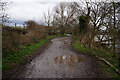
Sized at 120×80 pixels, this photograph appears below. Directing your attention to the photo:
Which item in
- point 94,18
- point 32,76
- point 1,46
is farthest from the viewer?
point 94,18

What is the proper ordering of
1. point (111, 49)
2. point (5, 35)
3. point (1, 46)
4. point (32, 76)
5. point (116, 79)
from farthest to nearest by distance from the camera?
1. point (111, 49)
2. point (5, 35)
3. point (1, 46)
4. point (32, 76)
5. point (116, 79)

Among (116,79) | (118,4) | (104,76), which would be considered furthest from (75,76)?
(118,4)

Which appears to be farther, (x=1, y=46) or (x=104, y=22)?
(x=104, y=22)

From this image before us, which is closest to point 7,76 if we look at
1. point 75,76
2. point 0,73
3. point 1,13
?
point 0,73

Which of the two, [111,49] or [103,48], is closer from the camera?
[111,49]

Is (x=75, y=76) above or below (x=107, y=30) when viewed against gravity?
below

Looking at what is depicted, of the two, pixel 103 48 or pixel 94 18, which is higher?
pixel 94 18

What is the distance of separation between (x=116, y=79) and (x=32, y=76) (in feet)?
13.5

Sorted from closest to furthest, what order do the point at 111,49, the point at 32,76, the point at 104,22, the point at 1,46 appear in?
the point at 32,76, the point at 1,46, the point at 111,49, the point at 104,22

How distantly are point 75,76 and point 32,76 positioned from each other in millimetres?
2227

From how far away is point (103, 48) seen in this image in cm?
1025

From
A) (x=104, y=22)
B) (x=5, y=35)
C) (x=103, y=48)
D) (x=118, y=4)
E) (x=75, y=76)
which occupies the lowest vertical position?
(x=75, y=76)

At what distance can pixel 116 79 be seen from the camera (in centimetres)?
508

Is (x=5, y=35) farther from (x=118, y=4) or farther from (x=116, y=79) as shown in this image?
(x=118, y=4)
